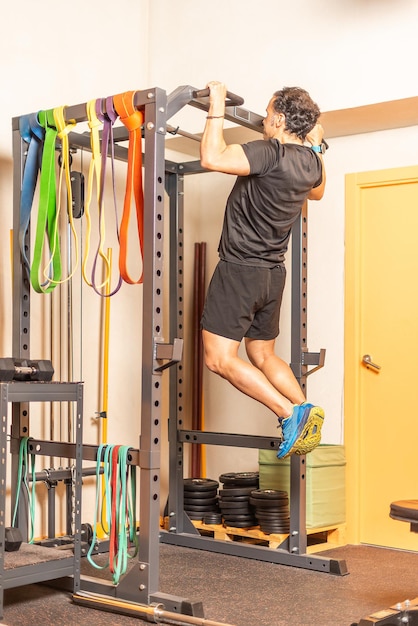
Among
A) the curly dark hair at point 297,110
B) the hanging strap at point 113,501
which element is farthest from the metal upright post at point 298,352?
the hanging strap at point 113,501

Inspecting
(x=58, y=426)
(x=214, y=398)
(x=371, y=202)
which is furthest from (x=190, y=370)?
(x=371, y=202)

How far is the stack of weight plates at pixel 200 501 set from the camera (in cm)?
486

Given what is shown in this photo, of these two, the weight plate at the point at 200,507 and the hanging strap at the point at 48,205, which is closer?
the hanging strap at the point at 48,205

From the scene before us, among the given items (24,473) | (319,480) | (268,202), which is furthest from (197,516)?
(268,202)

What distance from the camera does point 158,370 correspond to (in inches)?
132

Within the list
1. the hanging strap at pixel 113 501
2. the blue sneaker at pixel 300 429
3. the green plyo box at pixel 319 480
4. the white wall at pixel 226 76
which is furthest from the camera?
the green plyo box at pixel 319 480

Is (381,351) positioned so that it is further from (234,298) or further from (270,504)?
(234,298)

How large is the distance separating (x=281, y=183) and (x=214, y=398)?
2.21 m

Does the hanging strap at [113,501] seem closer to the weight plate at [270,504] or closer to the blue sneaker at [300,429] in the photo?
the blue sneaker at [300,429]

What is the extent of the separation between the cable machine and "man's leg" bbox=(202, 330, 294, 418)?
0.20m

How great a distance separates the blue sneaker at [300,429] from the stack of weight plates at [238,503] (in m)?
1.03

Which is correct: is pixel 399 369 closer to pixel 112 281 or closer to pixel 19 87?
pixel 112 281

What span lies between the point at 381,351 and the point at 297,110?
5.54ft

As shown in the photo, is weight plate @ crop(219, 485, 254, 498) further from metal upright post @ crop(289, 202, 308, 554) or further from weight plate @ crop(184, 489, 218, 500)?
metal upright post @ crop(289, 202, 308, 554)
